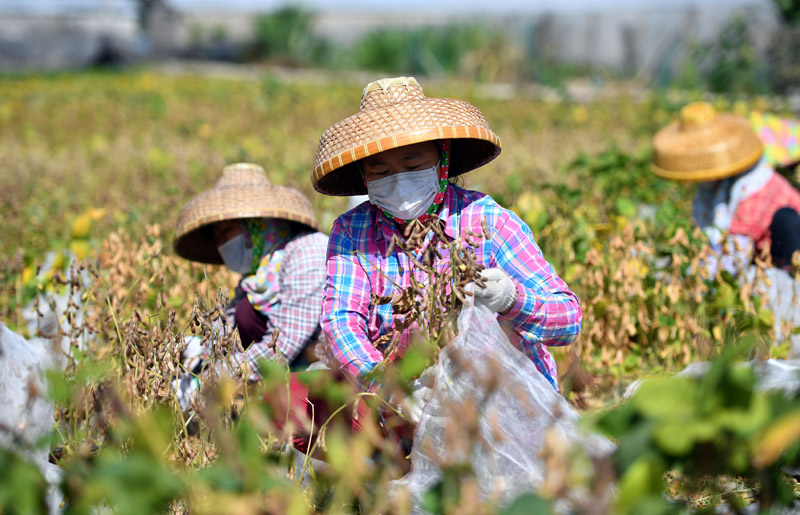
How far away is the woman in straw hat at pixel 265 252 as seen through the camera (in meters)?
2.29

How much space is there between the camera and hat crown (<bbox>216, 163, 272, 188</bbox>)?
8.16ft

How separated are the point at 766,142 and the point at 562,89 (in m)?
6.96

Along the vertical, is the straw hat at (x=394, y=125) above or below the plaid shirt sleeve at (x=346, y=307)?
above

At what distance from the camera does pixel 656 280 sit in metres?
2.71

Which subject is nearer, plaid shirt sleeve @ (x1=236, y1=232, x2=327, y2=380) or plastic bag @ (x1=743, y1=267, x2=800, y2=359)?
plaid shirt sleeve @ (x1=236, y1=232, x2=327, y2=380)

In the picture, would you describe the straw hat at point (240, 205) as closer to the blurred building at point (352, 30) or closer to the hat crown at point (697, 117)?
the hat crown at point (697, 117)

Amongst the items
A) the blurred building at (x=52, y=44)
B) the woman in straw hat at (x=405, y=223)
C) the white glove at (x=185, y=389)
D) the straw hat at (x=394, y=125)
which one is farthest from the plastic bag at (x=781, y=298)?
the blurred building at (x=52, y=44)

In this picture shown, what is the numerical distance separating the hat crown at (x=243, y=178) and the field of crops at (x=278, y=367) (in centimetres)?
32

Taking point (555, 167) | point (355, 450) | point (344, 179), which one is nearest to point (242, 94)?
point (555, 167)

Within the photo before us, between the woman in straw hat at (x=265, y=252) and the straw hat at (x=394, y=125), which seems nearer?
the straw hat at (x=394, y=125)

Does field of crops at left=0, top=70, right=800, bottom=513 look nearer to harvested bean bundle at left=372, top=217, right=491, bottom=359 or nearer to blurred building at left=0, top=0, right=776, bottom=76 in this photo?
harvested bean bundle at left=372, top=217, right=491, bottom=359

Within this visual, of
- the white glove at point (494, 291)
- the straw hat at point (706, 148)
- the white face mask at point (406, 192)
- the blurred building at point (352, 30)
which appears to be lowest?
the blurred building at point (352, 30)

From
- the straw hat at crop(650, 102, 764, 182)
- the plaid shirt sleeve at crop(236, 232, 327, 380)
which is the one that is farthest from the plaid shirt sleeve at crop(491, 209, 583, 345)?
the straw hat at crop(650, 102, 764, 182)

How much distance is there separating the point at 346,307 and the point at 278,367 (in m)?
0.72
